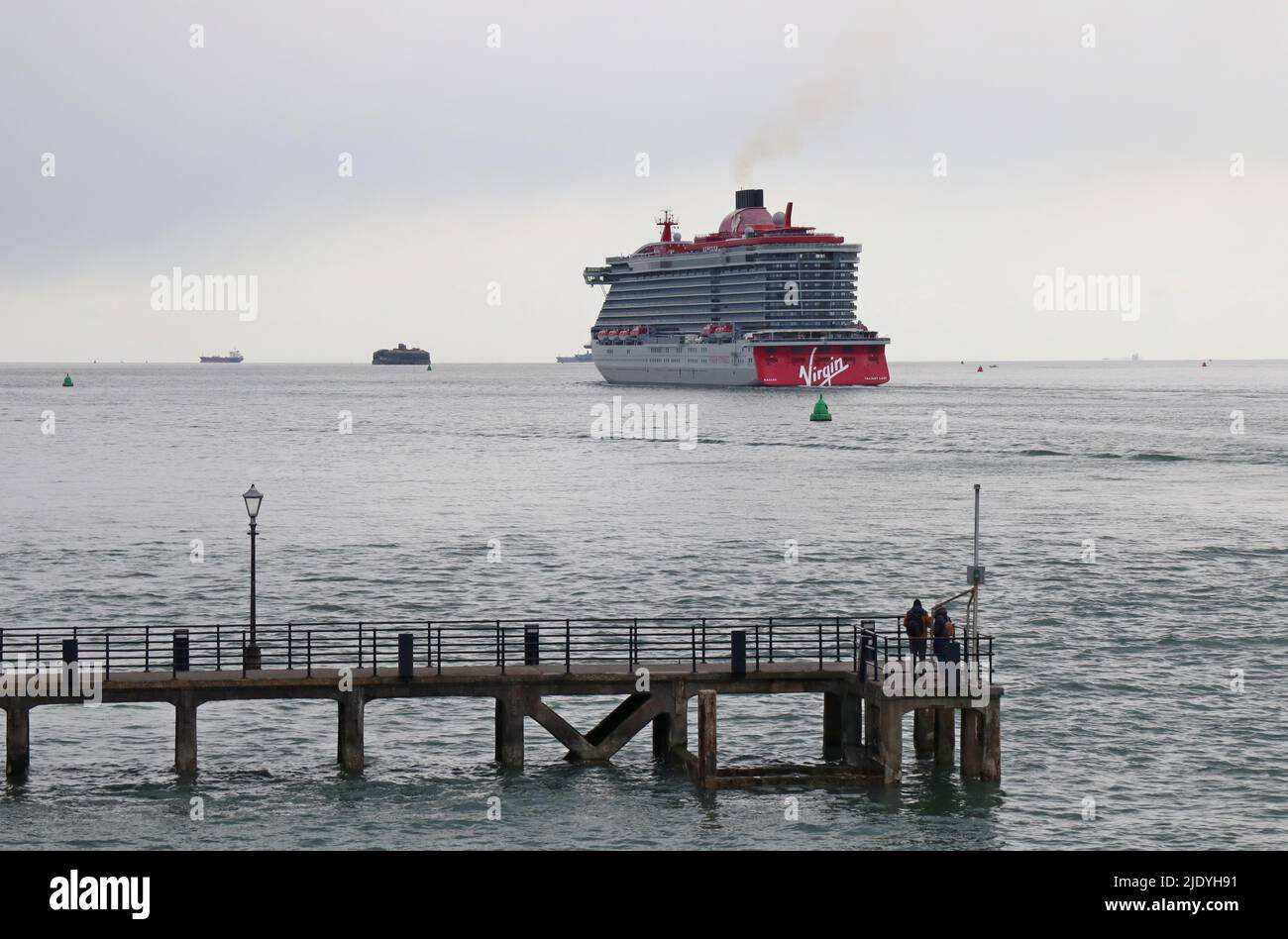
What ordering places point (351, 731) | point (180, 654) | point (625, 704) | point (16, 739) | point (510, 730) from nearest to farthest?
1. point (180, 654)
2. point (16, 739)
3. point (351, 731)
4. point (510, 730)
5. point (625, 704)

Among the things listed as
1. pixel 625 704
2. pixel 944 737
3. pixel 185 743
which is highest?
pixel 625 704

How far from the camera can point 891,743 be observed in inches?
1221

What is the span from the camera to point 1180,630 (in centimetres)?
4888

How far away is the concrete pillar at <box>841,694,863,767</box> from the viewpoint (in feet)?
107

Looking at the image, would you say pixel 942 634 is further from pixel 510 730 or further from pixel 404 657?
pixel 404 657

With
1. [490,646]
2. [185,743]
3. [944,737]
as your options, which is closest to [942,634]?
[944,737]

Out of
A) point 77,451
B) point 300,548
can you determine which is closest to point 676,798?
point 300,548

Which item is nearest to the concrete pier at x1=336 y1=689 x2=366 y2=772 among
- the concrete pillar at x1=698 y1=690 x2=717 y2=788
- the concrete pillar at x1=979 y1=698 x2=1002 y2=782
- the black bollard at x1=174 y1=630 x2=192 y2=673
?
the black bollard at x1=174 y1=630 x2=192 y2=673

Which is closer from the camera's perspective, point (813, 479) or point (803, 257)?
point (813, 479)

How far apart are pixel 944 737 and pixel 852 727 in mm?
1717

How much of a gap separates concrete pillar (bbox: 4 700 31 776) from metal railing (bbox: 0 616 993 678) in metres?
1.17

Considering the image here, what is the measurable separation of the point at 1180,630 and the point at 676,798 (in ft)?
75.0
